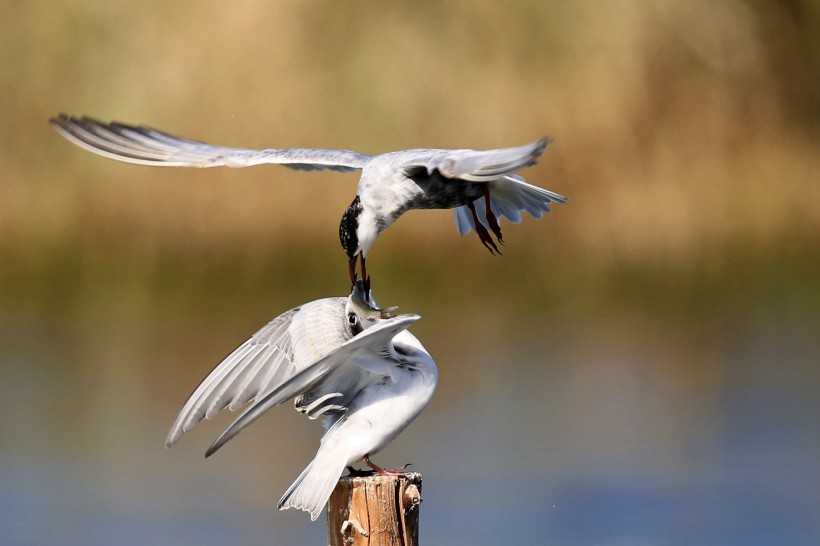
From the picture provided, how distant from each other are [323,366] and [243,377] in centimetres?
40

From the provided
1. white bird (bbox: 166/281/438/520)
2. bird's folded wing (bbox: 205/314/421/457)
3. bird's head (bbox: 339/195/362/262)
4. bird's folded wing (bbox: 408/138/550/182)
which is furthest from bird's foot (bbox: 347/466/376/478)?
bird's head (bbox: 339/195/362/262)

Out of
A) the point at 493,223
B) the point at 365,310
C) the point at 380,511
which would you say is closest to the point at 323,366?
the point at 365,310

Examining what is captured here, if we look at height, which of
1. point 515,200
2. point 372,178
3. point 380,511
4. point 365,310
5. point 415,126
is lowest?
point 380,511

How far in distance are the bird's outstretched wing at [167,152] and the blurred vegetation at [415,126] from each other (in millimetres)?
9315

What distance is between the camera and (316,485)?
4.45 metres

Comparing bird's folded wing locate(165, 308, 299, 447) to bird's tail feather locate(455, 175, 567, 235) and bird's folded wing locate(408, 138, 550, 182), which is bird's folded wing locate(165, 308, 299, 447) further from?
bird's tail feather locate(455, 175, 567, 235)

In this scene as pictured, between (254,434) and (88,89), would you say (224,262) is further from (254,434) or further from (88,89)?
(254,434)

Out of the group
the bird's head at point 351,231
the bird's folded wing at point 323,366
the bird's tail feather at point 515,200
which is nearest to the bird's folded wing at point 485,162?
the bird's head at point 351,231

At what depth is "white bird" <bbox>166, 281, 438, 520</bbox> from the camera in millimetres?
4543

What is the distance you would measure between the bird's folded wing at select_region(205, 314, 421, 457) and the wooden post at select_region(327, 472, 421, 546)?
34 centimetres

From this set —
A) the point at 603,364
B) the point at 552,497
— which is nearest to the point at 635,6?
the point at 603,364

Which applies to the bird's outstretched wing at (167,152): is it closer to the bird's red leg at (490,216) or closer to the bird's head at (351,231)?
the bird's head at (351,231)

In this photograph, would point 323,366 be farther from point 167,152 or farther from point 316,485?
point 167,152

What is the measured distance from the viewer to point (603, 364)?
13500 mm
